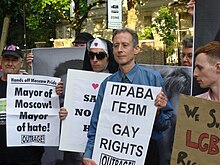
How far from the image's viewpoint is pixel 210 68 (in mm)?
2994

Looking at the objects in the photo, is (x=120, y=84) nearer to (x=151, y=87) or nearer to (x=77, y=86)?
(x=151, y=87)

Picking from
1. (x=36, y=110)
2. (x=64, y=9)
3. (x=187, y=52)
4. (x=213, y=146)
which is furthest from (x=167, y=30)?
(x=213, y=146)

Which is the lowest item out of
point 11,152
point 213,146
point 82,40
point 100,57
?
point 11,152

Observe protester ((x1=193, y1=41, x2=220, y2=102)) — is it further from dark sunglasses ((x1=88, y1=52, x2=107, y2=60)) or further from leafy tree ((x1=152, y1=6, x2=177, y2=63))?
leafy tree ((x1=152, y1=6, x2=177, y2=63))

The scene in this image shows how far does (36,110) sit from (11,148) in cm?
44

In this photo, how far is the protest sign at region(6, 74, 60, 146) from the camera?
436 cm

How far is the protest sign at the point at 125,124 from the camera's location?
11.0 ft

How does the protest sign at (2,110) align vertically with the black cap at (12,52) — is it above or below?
below

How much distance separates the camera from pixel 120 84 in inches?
136

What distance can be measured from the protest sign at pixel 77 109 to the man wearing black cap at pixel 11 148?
360 millimetres

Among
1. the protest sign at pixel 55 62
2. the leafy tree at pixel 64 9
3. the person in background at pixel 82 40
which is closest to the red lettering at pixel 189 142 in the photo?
the protest sign at pixel 55 62

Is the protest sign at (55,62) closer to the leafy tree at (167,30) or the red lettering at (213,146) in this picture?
the red lettering at (213,146)

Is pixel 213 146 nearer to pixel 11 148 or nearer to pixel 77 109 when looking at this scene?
pixel 77 109

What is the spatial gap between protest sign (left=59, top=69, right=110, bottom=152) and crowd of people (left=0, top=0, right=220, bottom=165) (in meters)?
0.09
